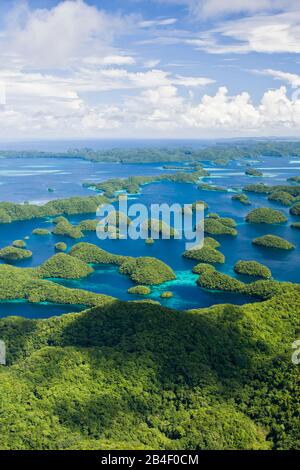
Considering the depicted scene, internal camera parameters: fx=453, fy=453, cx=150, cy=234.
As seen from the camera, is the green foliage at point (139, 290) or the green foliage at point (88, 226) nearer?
the green foliage at point (139, 290)

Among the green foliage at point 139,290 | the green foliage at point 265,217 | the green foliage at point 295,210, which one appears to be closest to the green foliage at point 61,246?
the green foliage at point 139,290

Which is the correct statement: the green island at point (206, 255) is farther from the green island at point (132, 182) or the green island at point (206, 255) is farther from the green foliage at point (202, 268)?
the green island at point (132, 182)

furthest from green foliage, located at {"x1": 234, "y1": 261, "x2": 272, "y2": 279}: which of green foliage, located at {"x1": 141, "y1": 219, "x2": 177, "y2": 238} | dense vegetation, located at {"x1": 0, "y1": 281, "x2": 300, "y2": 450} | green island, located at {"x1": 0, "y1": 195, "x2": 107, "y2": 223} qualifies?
green island, located at {"x1": 0, "y1": 195, "x2": 107, "y2": 223}

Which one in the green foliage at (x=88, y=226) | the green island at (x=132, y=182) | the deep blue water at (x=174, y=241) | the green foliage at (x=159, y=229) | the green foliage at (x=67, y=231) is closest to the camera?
the deep blue water at (x=174, y=241)

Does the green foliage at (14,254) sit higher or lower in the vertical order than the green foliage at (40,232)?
lower

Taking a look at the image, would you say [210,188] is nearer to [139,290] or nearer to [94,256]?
[94,256]

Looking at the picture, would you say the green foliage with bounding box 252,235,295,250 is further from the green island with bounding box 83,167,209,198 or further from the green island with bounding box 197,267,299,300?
the green island with bounding box 83,167,209,198

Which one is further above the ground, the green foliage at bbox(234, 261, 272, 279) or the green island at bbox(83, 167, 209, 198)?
the green island at bbox(83, 167, 209, 198)
